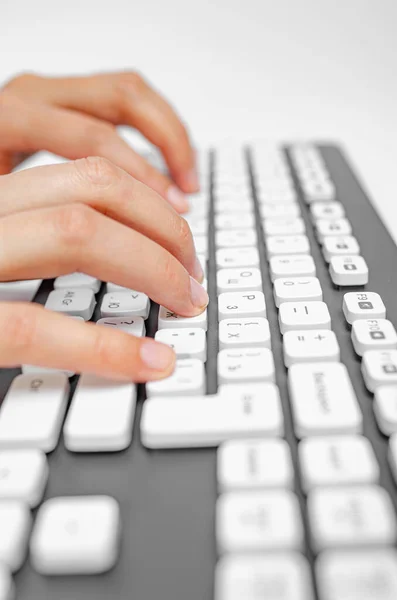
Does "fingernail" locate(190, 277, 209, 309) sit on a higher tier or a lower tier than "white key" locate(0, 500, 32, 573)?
higher

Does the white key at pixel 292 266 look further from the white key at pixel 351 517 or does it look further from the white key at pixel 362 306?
the white key at pixel 351 517

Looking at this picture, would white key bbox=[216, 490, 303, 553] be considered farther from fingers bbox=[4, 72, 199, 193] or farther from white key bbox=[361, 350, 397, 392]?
fingers bbox=[4, 72, 199, 193]

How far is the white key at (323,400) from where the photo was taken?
276 mm

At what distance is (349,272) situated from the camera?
42 cm

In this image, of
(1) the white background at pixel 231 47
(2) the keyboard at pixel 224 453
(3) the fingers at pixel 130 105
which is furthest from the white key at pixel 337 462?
(1) the white background at pixel 231 47

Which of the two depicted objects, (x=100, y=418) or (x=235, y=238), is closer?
(x=100, y=418)

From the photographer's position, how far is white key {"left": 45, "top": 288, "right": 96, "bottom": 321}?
405 mm

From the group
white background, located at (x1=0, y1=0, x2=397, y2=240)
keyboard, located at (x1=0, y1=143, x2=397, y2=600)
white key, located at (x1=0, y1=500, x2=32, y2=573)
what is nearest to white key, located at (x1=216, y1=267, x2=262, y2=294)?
keyboard, located at (x1=0, y1=143, x2=397, y2=600)

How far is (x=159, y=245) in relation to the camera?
384 mm

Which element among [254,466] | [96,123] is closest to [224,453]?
[254,466]

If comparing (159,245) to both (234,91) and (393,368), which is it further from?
(234,91)

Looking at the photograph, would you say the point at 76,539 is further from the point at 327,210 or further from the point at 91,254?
the point at 327,210

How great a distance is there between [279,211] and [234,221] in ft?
0.14

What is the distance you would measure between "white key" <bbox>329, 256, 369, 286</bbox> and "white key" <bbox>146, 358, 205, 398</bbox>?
0.14 meters
